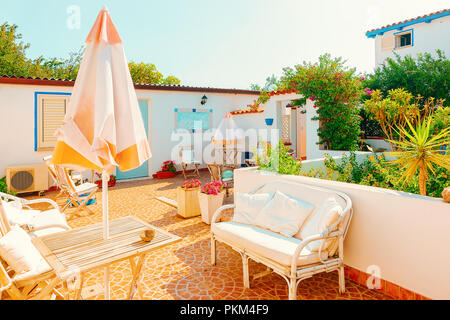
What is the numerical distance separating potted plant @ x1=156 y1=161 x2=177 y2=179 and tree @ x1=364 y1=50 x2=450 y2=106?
8724 mm

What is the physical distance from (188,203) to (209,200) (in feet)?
→ 2.14

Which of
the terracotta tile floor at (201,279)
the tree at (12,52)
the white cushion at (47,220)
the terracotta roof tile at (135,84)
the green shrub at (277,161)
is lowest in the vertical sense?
the terracotta tile floor at (201,279)

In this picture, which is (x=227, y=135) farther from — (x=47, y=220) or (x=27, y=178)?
(x=47, y=220)

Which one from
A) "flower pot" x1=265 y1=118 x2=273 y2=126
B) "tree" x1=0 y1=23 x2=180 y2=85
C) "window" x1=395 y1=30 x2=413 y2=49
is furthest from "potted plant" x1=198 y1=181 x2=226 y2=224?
"tree" x1=0 y1=23 x2=180 y2=85

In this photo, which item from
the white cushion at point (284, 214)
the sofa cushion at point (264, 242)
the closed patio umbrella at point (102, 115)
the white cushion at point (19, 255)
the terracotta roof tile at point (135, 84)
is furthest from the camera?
the terracotta roof tile at point (135, 84)

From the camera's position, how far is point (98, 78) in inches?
98.1

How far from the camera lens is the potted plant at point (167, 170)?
11117 millimetres

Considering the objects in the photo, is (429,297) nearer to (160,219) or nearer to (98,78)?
(98,78)

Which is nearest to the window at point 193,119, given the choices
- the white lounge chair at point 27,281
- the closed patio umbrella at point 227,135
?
the closed patio umbrella at point 227,135

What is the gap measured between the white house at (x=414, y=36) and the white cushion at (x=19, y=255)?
16.7m

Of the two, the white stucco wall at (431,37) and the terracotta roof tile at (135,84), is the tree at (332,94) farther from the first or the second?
the white stucco wall at (431,37)

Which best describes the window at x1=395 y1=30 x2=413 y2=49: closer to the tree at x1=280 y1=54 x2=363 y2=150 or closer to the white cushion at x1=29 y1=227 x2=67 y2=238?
the tree at x1=280 y1=54 x2=363 y2=150

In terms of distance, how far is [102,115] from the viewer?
2.41 metres
